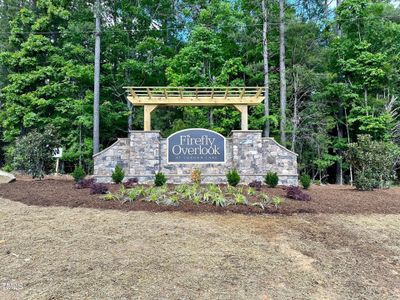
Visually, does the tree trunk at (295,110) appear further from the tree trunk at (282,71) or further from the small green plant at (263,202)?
the small green plant at (263,202)

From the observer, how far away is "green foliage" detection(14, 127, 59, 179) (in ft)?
34.3

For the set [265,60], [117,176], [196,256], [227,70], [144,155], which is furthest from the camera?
[227,70]

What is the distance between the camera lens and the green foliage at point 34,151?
1046 cm

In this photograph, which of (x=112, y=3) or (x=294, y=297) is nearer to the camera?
(x=294, y=297)

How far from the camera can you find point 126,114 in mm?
15094

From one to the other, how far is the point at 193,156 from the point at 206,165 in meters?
0.56

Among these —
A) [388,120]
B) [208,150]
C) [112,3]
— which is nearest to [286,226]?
[208,150]

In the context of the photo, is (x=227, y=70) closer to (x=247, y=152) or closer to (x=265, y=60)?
(x=265, y=60)

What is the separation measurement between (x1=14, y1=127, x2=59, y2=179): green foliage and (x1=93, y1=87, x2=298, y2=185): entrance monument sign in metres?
2.10

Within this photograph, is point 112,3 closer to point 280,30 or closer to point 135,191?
point 280,30

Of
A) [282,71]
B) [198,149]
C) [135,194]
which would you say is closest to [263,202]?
[135,194]

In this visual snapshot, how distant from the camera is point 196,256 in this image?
365 centimetres

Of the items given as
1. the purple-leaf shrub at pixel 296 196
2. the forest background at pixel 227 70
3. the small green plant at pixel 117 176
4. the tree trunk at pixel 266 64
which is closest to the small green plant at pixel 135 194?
the small green plant at pixel 117 176

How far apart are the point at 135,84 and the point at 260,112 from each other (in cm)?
708
